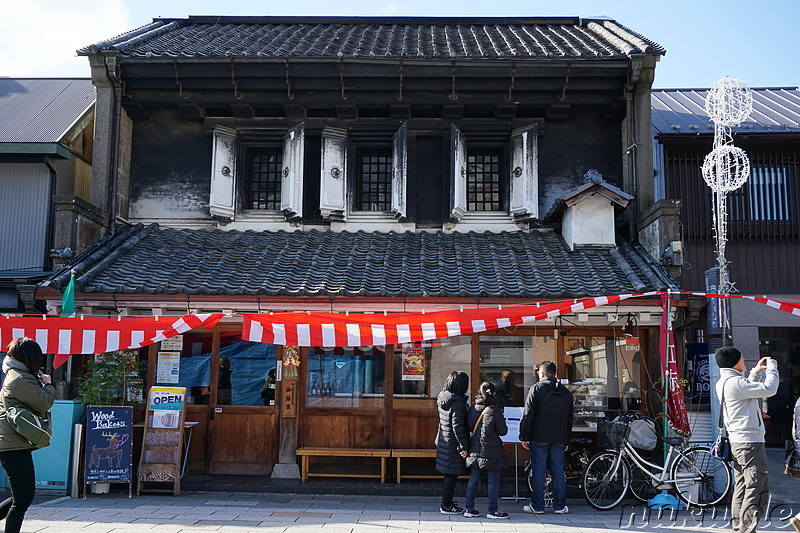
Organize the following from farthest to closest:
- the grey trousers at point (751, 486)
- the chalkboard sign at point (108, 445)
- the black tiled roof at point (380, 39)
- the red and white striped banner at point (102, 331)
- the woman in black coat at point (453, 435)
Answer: the black tiled roof at point (380, 39)
the chalkboard sign at point (108, 445)
the red and white striped banner at point (102, 331)
the woman in black coat at point (453, 435)
the grey trousers at point (751, 486)

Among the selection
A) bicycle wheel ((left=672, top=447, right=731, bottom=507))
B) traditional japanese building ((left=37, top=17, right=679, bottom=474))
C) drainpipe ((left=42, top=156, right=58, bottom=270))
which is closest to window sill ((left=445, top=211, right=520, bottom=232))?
traditional japanese building ((left=37, top=17, right=679, bottom=474))

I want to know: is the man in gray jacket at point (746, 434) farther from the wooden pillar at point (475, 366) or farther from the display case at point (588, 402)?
the wooden pillar at point (475, 366)

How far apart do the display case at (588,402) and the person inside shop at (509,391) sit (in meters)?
0.84

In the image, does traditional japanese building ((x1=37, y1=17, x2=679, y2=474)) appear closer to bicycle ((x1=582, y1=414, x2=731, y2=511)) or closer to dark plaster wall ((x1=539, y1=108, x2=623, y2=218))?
dark plaster wall ((x1=539, y1=108, x2=623, y2=218))

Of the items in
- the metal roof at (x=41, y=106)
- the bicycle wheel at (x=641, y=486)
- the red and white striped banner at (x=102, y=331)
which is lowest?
the bicycle wheel at (x=641, y=486)

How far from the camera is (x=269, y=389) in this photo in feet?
39.9

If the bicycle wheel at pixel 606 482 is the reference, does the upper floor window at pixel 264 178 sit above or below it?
above

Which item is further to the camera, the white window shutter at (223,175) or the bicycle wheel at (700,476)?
the white window shutter at (223,175)

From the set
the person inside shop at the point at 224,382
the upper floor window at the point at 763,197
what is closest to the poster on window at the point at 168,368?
the person inside shop at the point at 224,382

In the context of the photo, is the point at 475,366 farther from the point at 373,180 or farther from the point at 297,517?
the point at 373,180

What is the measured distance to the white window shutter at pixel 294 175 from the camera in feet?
45.0

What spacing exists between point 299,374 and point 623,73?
328 inches

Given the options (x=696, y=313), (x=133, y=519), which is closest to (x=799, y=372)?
(x=696, y=313)

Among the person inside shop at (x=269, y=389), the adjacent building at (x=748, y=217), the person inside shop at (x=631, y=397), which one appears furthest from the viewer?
the adjacent building at (x=748, y=217)
